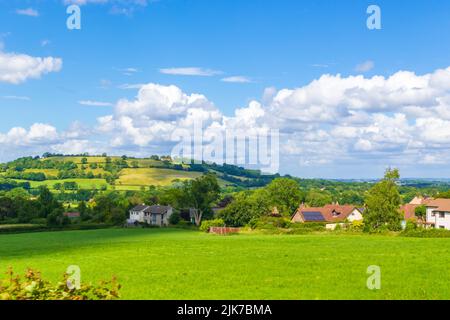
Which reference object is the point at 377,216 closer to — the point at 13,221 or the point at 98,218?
the point at 98,218

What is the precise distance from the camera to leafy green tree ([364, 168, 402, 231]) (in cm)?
7106

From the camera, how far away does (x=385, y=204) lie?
233ft

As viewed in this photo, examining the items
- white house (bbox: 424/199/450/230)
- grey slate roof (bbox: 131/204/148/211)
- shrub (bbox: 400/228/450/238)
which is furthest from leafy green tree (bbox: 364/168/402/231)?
grey slate roof (bbox: 131/204/148/211)

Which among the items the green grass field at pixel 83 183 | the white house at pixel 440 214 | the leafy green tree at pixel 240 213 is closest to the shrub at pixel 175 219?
the leafy green tree at pixel 240 213

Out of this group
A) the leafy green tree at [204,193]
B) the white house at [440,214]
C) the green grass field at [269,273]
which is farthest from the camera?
the leafy green tree at [204,193]

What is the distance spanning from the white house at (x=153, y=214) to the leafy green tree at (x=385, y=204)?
65596 millimetres

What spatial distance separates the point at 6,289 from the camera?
1377 centimetres

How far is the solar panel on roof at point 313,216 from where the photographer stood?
117 m

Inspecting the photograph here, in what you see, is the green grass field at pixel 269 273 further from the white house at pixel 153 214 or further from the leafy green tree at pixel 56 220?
the white house at pixel 153 214

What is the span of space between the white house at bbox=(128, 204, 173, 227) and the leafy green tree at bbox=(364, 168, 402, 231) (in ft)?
215

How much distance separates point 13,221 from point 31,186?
73.8 meters

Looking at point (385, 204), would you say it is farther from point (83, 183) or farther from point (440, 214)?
point (83, 183)

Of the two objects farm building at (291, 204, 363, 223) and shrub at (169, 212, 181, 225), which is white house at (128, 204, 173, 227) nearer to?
shrub at (169, 212, 181, 225)

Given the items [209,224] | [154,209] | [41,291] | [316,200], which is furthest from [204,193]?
[41,291]
